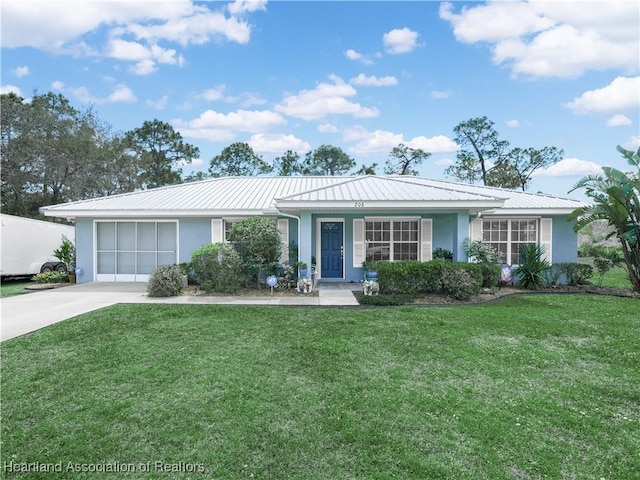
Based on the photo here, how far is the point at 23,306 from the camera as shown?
909 centimetres

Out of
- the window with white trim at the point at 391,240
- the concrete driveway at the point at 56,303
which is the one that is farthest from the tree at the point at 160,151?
the window with white trim at the point at 391,240

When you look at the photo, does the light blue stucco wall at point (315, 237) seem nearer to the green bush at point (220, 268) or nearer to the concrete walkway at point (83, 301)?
the concrete walkway at point (83, 301)

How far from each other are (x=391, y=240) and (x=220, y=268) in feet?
19.8

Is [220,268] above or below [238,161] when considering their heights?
below

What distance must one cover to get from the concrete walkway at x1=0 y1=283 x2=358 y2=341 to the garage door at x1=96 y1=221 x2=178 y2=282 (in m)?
1.16

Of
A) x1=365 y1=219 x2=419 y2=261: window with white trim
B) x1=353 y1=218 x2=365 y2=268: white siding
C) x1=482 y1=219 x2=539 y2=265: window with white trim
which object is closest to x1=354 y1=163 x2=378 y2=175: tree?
x1=482 y1=219 x2=539 y2=265: window with white trim

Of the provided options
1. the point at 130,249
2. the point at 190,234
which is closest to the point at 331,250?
the point at 190,234

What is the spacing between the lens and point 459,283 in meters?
9.87

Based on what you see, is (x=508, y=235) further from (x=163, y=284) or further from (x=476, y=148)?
(x=476, y=148)

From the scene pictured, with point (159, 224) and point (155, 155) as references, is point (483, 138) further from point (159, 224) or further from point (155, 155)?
point (155, 155)

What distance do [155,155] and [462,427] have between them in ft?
130

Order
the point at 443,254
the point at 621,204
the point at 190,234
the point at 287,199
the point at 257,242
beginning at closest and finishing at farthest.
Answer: the point at 287,199, the point at 621,204, the point at 257,242, the point at 443,254, the point at 190,234

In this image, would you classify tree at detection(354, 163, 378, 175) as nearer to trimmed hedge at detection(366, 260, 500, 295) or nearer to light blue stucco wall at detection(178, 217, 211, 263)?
light blue stucco wall at detection(178, 217, 211, 263)

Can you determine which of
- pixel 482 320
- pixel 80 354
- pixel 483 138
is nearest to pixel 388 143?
pixel 483 138
